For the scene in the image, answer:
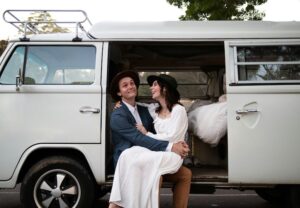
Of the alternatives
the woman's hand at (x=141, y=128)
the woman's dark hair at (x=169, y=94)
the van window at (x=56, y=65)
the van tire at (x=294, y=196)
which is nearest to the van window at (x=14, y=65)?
the van window at (x=56, y=65)

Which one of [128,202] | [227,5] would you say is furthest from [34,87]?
[227,5]

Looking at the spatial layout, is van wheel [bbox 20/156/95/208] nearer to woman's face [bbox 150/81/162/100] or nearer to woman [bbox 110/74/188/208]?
woman [bbox 110/74/188/208]

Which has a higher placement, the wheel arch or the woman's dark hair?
the woman's dark hair

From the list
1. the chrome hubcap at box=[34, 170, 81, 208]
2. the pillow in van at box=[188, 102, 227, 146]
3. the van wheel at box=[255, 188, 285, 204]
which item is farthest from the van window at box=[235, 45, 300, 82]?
the chrome hubcap at box=[34, 170, 81, 208]

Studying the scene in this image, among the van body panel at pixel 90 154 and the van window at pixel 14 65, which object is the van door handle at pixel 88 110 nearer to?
the van body panel at pixel 90 154

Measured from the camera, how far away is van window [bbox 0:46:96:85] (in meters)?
5.41

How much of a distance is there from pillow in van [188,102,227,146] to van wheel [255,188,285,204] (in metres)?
1.22

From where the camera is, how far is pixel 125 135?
16.7 feet

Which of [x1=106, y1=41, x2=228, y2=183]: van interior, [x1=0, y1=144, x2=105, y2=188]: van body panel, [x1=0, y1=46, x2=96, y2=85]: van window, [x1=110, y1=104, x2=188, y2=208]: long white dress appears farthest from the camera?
[x1=106, y1=41, x2=228, y2=183]: van interior

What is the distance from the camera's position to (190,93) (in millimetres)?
7121

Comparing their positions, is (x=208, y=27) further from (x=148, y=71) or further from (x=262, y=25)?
(x=148, y=71)

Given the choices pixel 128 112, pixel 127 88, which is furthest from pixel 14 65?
pixel 128 112

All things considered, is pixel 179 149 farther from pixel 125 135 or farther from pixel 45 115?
pixel 45 115

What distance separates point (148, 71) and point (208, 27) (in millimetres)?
1861
